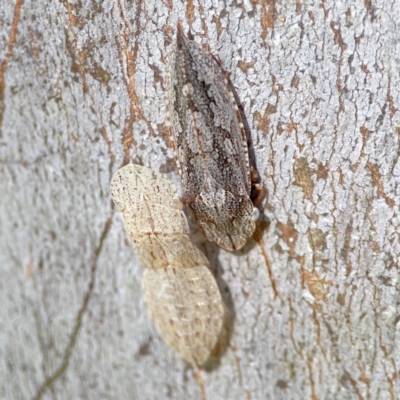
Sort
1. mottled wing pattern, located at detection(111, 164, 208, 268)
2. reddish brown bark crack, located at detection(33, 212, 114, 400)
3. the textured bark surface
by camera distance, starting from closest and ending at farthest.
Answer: the textured bark surface
mottled wing pattern, located at detection(111, 164, 208, 268)
reddish brown bark crack, located at detection(33, 212, 114, 400)

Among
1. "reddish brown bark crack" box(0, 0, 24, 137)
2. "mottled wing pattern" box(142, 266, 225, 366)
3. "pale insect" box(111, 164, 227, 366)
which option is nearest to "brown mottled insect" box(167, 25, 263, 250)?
"pale insect" box(111, 164, 227, 366)

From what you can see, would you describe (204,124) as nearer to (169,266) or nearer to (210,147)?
(210,147)

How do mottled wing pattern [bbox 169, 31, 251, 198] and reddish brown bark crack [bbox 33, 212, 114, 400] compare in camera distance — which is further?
reddish brown bark crack [bbox 33, 212, 114, 400]

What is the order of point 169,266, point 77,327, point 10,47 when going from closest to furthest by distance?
point 10,47
point 169,266
point 77,327

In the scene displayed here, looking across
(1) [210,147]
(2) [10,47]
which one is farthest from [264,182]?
(2) [10,47]

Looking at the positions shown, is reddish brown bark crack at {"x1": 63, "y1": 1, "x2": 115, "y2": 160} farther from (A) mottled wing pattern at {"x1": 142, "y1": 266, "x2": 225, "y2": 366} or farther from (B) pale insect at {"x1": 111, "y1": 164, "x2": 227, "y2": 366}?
(A) mottled wing pattern at {"x1": 142, "y1": 266, "x2": 225, "y2": 366}

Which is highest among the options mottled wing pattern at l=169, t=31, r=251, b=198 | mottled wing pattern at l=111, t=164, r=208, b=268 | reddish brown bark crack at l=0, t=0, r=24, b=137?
reddish brown bark crack at l=0, t=0, r=24, b=137
